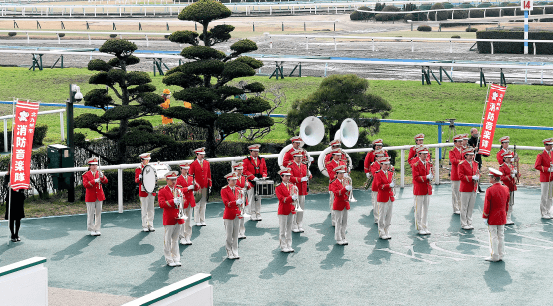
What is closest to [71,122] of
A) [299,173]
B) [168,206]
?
[168,206]

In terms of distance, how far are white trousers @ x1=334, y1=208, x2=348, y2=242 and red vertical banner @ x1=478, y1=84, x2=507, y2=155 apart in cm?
518

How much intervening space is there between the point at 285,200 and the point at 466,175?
13.4 ft

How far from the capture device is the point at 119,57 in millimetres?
18719

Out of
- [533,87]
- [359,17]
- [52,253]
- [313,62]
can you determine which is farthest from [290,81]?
[359,17]

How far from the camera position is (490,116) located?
56.6 ft

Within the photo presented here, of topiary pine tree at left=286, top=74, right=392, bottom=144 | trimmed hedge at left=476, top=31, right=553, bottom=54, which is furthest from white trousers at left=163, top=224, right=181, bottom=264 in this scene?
trimmed hedge at left=476, top=31, right=553, bottom=54

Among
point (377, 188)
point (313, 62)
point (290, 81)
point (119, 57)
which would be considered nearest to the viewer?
point (377, 188)

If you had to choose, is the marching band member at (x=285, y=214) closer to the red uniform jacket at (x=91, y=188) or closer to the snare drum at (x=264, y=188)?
the snare drum at (x=264, y=188)

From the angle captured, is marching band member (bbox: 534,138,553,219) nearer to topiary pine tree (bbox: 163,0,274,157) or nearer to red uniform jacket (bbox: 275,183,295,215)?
red uniform jacket (bbox: 275,183,295,215)

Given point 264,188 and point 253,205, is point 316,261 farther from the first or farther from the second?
point 264,188

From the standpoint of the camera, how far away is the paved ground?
11000mm

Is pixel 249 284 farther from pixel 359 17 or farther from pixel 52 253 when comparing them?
pixel 359 17

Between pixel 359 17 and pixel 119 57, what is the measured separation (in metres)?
36.2

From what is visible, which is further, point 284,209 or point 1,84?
point 1,84
